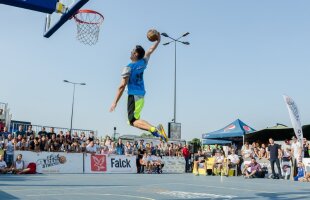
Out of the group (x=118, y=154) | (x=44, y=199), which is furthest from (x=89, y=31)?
(x=118, y=154)

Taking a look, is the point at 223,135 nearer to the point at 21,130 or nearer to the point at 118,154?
the point at 118,154

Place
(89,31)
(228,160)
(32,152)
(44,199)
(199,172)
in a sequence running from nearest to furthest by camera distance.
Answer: (44,199) < (89,31) < (32,152) < (228,160) < (199,172)

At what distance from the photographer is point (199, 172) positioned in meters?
22.5

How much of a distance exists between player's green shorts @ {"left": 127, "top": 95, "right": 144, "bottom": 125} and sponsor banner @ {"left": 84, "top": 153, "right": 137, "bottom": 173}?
13.2 m

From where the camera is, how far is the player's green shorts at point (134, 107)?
741cm

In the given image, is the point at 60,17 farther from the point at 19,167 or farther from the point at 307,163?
the point at 307,163

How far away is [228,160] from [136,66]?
15.0 metres

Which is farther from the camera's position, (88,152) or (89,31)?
(88,152)

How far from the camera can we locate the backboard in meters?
8.01

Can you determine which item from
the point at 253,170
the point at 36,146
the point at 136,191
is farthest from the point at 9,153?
the point at 253,170

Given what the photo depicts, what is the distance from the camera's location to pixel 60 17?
848 cm

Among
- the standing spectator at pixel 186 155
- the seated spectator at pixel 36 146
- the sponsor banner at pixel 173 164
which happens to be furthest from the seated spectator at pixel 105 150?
the standing spectator at pixel 186 155

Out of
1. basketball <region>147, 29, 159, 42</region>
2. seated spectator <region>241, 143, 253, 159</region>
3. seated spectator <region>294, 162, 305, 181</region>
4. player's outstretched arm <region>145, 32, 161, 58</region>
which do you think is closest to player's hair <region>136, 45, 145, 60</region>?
player's outstretched arm <region>145, 32, 161, 58</region>

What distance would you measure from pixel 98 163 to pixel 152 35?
46.3 ft
